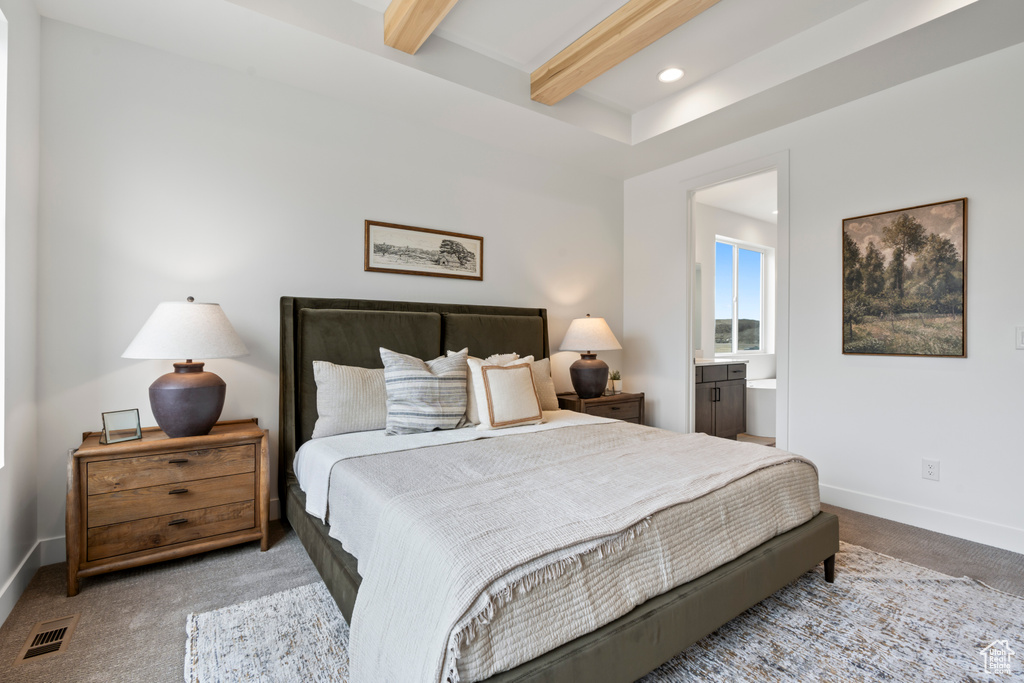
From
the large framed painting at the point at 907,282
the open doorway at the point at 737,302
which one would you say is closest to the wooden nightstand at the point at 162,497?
the large framed painting at the point at 907,282

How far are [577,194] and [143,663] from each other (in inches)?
156

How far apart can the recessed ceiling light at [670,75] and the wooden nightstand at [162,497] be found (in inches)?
125

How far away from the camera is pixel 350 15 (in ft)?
8.00

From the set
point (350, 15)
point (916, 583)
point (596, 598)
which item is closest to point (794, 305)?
point (916, 583)

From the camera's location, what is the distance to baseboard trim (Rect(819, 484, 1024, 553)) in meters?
2.49

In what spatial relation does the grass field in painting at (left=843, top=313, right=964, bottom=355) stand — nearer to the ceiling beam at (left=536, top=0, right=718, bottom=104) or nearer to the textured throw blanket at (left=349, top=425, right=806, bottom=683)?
the textured throw blanket at (left=349, top=425, right=806, bottom=683)

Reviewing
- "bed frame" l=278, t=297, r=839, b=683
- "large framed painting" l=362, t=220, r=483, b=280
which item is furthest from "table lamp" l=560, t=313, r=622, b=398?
"large framed painting" l=362, t=220, r=483, b=280

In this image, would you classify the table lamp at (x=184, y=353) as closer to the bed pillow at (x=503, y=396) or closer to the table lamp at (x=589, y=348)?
the bed pillow at (x=503, y=396)

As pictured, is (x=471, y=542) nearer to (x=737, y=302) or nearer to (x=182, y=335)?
(x=182, y=335)

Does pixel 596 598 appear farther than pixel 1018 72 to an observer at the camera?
No

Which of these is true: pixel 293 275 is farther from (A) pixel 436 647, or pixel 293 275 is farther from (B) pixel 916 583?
(B) pixel 916 583

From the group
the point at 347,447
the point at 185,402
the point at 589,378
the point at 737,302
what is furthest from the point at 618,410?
the point at 737,302

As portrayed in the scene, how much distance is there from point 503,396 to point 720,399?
9.95 ft

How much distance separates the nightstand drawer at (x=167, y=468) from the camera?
2033 mm
